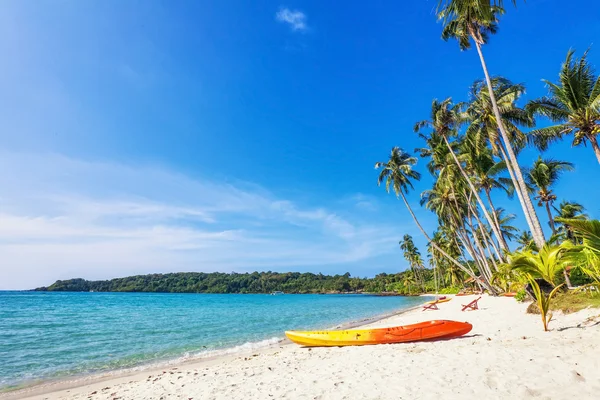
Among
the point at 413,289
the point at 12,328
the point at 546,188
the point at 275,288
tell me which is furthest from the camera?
the point at 275,288

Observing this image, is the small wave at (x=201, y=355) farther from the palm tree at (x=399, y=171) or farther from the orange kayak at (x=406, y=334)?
the palm tree at (x=399, y=171)

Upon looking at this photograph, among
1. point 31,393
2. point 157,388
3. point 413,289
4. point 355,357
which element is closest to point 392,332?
point 355,357

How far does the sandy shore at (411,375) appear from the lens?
14.4ft

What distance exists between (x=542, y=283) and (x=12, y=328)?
27.3 meters

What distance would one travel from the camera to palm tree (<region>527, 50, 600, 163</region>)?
11.8 metres

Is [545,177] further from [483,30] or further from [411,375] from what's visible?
[411,375]

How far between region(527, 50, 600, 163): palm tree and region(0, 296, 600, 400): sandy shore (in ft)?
24.2

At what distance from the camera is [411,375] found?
17.4 ft

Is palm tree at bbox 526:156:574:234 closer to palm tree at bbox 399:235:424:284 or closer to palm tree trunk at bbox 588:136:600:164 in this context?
palm tree trunk at bbox 588:136:600:164

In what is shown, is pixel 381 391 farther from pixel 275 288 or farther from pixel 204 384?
pixel 275 288

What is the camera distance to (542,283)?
10.3m

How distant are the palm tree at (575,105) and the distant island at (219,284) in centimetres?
8808

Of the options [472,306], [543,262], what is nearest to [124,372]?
[543,262]

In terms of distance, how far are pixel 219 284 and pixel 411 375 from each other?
119849 mm
